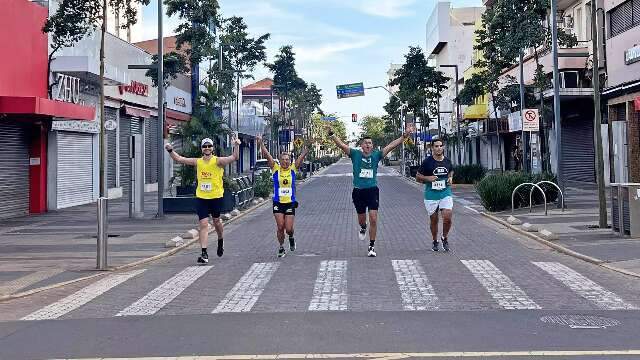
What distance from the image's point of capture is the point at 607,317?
8.00 metres

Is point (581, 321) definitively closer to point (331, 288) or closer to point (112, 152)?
point (331, 288)

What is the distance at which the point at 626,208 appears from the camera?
14.7 metres

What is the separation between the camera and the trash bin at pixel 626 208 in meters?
14.4

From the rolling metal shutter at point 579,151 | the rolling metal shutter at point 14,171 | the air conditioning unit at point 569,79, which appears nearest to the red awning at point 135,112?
the rolling metal shutter at point 14,171

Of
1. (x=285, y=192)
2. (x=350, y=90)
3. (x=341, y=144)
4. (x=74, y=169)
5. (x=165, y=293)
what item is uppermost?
(x=350, y=90)

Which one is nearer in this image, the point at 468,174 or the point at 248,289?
the point at 248,289

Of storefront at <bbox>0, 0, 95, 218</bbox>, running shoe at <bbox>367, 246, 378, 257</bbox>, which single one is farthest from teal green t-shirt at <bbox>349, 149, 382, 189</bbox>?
storefront at <bbox>0, 0, 95, 218</bbox>

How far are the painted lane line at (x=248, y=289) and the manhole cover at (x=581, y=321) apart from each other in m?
3.29

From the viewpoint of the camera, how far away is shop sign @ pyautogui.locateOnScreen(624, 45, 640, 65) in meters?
26.7

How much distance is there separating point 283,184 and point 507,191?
1070 centimetres

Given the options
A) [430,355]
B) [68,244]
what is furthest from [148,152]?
[430,355]

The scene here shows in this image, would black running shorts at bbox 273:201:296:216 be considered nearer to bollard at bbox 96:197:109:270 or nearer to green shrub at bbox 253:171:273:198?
bollard at bbox 96:197:109:270

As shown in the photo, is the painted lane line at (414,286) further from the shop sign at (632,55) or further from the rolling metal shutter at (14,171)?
the shop sign at (632,55)

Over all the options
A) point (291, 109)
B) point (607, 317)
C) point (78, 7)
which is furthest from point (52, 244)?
point (291, 109)
